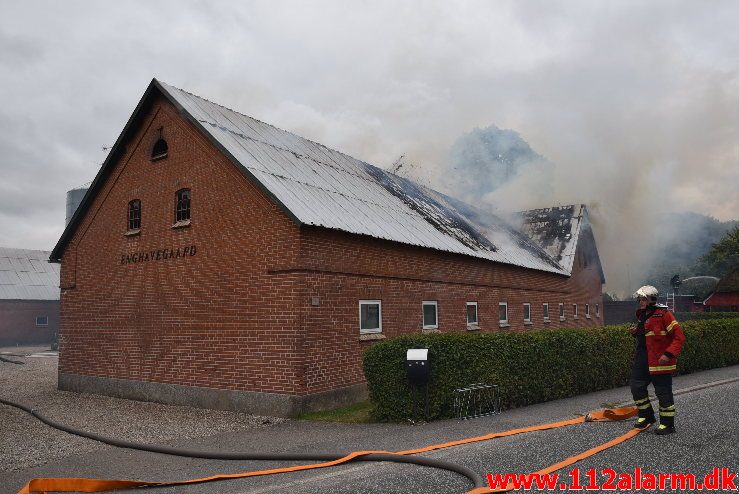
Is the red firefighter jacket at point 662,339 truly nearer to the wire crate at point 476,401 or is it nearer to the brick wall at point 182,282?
the wire crate at point 476,401

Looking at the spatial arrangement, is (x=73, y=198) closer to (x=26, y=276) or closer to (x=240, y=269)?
(x=26, y=276)

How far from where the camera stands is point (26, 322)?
1583 inches

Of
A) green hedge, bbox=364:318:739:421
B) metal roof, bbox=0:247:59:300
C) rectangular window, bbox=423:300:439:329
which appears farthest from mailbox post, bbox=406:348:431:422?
metal roof, bbox=0:247:59:300

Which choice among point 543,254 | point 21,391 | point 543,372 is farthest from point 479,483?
point 543,254

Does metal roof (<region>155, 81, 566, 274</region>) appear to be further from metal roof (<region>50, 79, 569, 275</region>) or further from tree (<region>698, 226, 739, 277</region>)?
tree (<region>698, 226, 739, 277</region>)

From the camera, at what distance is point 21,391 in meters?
15.8

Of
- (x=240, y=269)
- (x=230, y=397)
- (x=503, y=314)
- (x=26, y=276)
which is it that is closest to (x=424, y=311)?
(x=240, y=269)

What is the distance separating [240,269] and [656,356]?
26.1 ft

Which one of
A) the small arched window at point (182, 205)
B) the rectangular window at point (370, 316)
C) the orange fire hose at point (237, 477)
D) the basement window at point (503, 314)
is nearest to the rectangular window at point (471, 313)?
the basement window at point (503, 314)

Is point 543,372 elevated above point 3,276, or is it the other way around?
point 3,276

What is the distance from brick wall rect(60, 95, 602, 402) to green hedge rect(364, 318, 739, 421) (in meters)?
1.99

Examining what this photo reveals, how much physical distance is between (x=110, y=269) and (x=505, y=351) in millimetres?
10498

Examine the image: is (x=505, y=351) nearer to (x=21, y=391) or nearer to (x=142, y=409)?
(x=142, y=409)

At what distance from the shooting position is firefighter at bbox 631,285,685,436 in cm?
738
